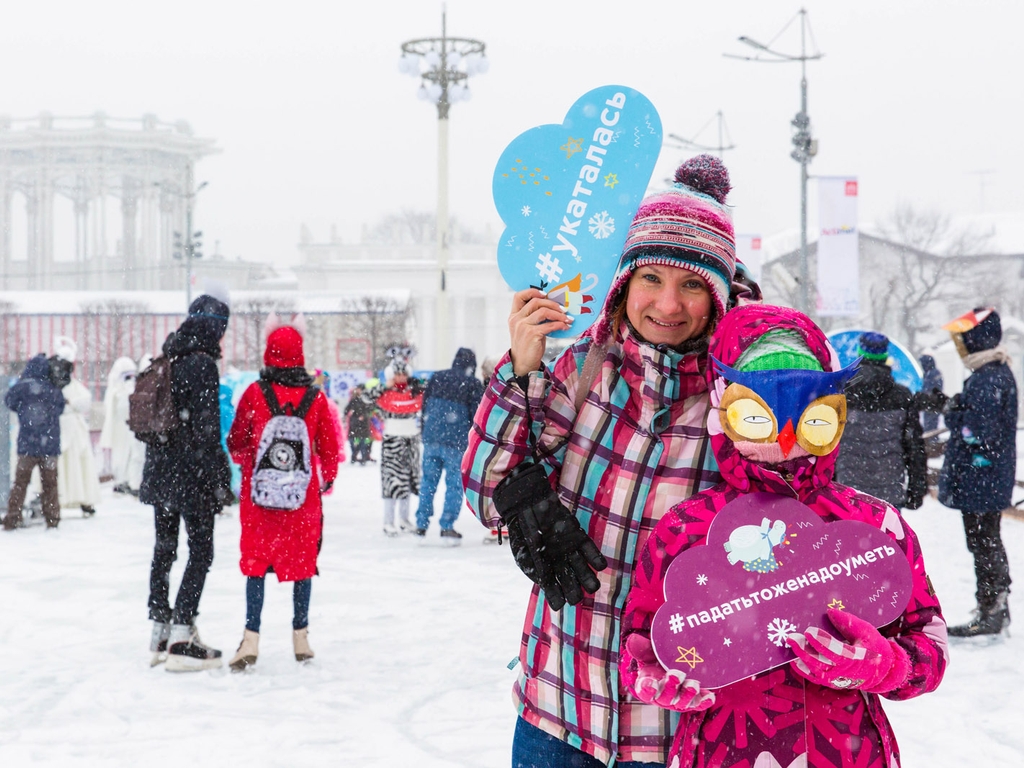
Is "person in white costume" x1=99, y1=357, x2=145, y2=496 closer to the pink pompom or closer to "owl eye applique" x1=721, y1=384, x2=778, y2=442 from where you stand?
the pink pompom

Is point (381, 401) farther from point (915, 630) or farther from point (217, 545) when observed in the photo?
point (915, 630)

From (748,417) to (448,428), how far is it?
25.8ft

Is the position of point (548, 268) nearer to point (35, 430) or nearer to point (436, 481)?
point (436, 481)

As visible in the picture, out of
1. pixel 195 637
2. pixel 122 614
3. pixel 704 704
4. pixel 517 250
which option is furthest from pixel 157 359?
pixel 704 704

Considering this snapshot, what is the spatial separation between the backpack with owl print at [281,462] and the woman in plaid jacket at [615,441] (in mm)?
3237

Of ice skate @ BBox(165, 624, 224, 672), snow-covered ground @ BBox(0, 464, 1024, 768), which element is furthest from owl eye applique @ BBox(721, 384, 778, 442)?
ice skate @ BBox(165, 624, 224, 672)

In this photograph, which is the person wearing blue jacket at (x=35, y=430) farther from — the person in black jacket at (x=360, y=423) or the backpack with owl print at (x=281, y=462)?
the person in black jacket at (x=360, y=423)

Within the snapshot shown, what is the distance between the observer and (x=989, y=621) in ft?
18.8

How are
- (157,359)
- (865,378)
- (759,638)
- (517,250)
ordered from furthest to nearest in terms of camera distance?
(865,378), (157,359), (517,250), (759,638)

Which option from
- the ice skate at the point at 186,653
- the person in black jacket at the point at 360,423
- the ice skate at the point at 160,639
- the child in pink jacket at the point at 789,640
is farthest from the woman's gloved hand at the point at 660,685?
the person in black jacket at the point at 360,423

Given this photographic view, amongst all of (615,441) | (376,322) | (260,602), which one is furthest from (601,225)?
(376,322)

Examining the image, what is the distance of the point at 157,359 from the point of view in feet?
18.1

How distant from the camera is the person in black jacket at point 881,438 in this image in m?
6.12

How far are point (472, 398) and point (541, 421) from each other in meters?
7.39
